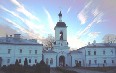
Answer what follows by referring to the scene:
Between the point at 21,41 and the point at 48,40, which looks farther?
the point at 48,40

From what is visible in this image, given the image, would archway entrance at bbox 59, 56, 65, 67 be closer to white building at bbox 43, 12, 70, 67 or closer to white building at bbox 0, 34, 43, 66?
white building at bbox 43, 12, 70, 67

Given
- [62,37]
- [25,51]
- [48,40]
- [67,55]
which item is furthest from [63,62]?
[48,40]

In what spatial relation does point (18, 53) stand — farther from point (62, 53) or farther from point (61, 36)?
point (61, 36)

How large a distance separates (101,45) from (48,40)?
20864 millimetres

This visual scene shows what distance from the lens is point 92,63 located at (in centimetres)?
6844

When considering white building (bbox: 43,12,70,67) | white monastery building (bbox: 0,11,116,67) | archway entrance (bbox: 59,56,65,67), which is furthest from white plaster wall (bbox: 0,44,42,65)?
archway entrance (bbox: 59,56,65,67)

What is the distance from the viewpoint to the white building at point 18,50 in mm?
60844

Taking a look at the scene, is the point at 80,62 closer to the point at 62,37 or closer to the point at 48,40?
the point at 62,37

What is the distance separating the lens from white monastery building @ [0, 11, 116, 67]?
63594 mm

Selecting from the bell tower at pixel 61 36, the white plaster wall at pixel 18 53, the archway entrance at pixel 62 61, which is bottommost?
the archway entrance at pixel 62 61

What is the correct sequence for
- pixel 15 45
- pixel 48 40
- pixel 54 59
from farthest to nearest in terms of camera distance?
pixel 48 40 < pixel 54 59 < pixel 15 45

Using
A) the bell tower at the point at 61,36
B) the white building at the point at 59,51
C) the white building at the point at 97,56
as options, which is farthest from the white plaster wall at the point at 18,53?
the white building at the point at 97,56

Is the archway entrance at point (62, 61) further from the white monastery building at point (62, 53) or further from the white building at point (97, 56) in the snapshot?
the white building at point (97, 56)

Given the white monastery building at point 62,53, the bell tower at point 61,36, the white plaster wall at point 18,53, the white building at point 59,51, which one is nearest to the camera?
the white plaster wall at point 18,53
